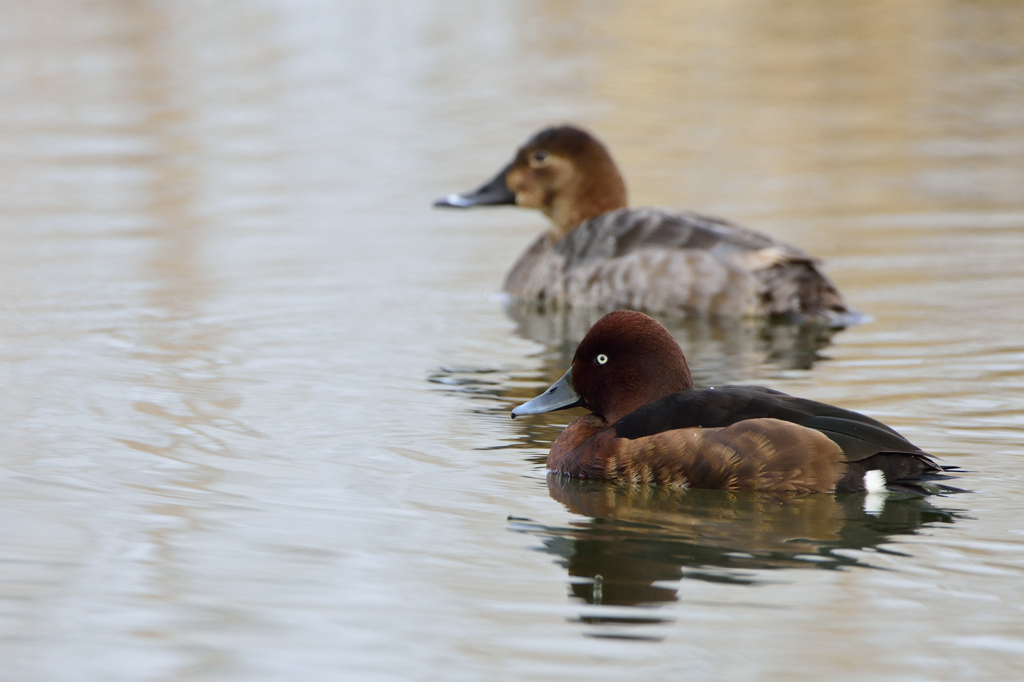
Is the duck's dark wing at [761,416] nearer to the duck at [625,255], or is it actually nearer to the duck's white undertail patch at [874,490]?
the duck's white undertail patch at [874,490]

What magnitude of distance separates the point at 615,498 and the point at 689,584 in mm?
884

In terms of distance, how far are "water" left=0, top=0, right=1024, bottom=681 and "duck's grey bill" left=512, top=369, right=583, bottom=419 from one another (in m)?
0.20

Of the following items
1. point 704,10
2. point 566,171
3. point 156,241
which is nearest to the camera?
point 566,171

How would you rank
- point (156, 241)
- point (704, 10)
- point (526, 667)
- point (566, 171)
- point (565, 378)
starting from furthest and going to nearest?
point (704, 10), point (156, 241), point (566, 171), point (565, 378), point (526, 667)

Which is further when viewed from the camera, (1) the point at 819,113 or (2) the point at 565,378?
(1) the point at 819,113

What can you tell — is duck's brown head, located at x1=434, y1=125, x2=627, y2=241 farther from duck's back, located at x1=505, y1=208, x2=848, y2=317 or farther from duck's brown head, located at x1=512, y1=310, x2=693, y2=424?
duck's brown head, located at x1=512, y1=310, x2=693, y2=424

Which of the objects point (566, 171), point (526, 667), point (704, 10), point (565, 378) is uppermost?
point (704, 10)

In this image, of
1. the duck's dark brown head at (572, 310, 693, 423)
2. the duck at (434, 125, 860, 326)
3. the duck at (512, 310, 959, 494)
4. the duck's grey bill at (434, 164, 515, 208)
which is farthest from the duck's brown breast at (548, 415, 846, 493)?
the duck's grey bill at (434, 164, 515, 208)

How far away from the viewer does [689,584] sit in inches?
165

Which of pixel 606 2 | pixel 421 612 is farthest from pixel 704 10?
pixel 421 612

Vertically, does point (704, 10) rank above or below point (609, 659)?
above

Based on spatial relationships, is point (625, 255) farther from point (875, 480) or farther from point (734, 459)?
point (875, 480)

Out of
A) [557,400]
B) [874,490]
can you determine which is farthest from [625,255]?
[874,490]

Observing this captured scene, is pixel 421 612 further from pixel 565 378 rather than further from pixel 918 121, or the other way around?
pixel 918 121
